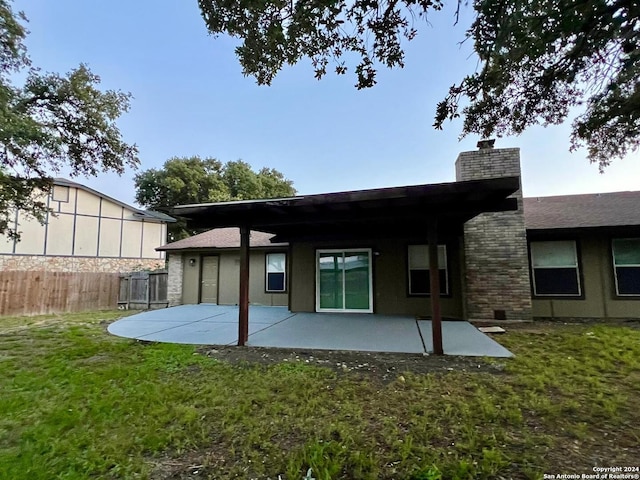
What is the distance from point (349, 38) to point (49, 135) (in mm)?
7030

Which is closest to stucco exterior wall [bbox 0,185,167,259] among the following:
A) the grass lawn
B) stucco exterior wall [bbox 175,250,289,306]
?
stucco exterior wall [bbox 175,250,289,306]

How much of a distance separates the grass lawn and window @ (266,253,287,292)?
6.98 metres

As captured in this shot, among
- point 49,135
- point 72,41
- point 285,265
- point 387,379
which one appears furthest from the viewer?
point 285,265

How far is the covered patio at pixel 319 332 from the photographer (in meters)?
5.63

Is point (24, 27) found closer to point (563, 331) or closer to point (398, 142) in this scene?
point (398, 142)

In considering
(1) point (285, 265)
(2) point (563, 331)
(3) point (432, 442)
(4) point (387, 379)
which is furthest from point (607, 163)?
(1) point (285, 265)

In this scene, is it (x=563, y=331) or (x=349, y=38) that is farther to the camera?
(x=563, y=331)

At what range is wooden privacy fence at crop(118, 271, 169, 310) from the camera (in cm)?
1333

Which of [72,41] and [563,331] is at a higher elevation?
[72,41]

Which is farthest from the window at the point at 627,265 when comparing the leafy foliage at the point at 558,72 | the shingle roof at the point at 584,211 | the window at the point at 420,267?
the window at the point at 420,267

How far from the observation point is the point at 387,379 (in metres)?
4.05

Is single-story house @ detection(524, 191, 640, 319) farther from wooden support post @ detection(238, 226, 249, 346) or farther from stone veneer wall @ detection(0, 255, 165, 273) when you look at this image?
stone veneer wall @ detection(0, 255, 165, 273)

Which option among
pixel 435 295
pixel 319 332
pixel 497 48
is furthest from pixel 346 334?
pixel 497 48

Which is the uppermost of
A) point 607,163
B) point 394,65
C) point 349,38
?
point 349,38
